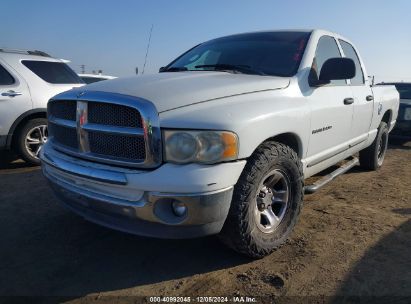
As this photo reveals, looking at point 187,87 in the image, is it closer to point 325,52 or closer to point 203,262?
point 203,262

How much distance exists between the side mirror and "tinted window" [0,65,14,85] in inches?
179

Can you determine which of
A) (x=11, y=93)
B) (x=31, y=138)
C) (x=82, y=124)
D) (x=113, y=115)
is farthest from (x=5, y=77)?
(x=113, y=115)

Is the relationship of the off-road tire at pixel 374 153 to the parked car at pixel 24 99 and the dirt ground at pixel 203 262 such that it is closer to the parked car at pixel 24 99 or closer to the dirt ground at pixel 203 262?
the dirt ground at pixel 203 262

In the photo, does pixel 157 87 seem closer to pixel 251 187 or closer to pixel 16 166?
pixel 251 187

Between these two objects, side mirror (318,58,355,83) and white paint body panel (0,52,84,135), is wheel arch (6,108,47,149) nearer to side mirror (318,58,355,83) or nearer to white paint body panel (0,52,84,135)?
white paint body panel (0,52,84,135)

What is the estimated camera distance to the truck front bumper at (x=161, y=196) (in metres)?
2.38

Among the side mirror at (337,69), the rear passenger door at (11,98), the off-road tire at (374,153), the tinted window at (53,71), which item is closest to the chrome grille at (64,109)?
the side mirror at (337,69)

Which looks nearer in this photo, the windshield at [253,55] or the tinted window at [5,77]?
the windshield at [253,55]

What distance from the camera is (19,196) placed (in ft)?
14.6

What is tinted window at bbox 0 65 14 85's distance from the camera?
570cm

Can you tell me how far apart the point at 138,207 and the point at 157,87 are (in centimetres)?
89

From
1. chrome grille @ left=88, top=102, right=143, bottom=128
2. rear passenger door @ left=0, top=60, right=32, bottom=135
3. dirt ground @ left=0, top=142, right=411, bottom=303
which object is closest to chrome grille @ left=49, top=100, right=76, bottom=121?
chrome grille @ left=88, top=102, right=143, bottom=128

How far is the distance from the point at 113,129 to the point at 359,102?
3132 mm

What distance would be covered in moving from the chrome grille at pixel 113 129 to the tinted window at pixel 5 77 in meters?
3.31
